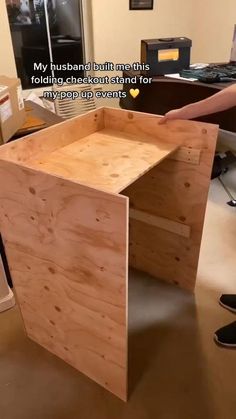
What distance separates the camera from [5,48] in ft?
9.14

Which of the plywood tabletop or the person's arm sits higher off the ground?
the person's arm

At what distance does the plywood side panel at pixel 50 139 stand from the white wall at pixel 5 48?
174cm

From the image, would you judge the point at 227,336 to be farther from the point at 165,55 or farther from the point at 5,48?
the point at 5,48

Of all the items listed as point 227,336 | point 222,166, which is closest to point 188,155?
point 227,336

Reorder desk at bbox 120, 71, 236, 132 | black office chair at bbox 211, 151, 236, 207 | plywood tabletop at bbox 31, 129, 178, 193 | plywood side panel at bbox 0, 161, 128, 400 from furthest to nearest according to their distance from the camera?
black office chair at bbox 211, 151, 236, 207, desk at bbox 120, 71, 236, 132, plywood tabletop at bbox 31, 129, 178, 193, plywood side panel at bbox 0, 161, 128, 400

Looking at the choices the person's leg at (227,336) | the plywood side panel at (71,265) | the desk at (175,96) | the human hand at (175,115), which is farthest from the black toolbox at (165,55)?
the person's leg at (227,336)

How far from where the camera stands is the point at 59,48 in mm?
3275

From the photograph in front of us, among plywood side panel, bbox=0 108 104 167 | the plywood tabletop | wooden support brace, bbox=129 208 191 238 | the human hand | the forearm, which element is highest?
the forearm

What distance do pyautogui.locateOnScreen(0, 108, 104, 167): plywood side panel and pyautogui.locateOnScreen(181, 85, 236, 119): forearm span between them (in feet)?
1.44

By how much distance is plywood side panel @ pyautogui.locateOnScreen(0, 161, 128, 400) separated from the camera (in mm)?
959

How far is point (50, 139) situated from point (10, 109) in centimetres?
41

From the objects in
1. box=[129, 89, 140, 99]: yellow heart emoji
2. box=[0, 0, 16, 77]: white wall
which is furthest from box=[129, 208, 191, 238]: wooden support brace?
box=[0, 0, 16, 77]: white wall

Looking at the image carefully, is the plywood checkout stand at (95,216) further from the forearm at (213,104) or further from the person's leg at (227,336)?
the person's leg at (227,336)

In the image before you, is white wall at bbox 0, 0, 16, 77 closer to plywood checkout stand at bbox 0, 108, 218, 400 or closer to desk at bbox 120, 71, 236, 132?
desk at bbox 120, 71, 236, 132
